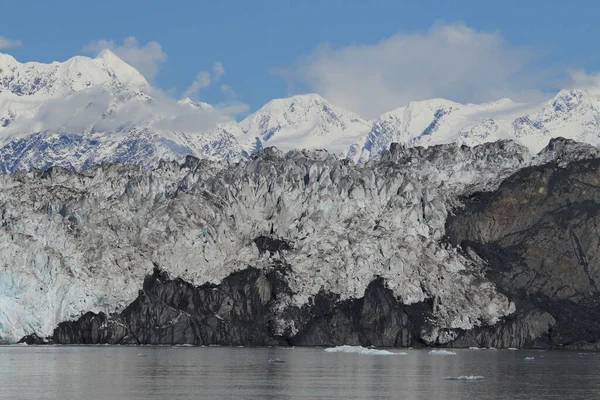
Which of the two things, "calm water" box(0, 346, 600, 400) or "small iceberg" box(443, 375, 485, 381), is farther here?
"small iceberg" box(443, 375, 485, 381)

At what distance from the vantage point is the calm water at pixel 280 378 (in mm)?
121438

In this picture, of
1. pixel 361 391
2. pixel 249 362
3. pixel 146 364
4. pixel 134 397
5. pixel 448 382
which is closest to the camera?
pixel 134 397

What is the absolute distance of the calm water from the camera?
398 ft

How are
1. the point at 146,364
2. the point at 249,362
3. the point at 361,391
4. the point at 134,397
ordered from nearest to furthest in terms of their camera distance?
1. the point at 134,397
2. the point at 361,391
3. the point at 146,364
4. the point at 249,362

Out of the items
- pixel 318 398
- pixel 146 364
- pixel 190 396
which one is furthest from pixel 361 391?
pixel 146 364

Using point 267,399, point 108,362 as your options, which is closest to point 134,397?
point 267,399

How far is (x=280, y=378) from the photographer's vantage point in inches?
5723

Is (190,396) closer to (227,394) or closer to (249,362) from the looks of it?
(227,394)

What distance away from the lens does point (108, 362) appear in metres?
176

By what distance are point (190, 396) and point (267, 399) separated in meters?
7.95

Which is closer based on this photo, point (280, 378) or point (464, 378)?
point (464, 378)

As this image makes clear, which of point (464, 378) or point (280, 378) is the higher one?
point (464, 378)

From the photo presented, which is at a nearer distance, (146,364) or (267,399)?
(267,399)

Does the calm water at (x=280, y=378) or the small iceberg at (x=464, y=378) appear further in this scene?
the small iceberg at (x=464, y=378)
